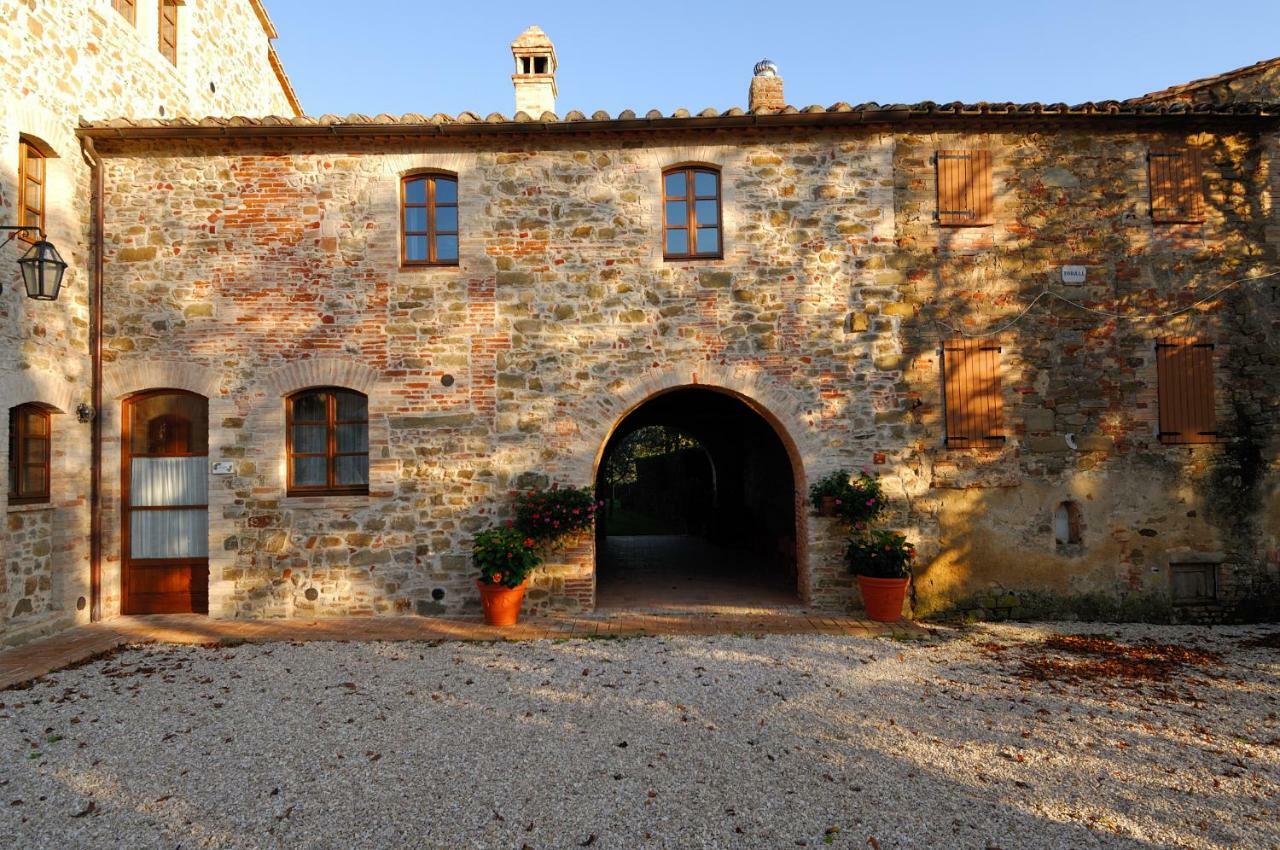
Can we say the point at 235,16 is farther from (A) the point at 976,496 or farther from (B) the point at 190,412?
(A) the point at 976,496

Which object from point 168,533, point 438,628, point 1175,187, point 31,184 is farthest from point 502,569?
point 1175,187

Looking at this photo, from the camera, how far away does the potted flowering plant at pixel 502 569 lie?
6.58 meters

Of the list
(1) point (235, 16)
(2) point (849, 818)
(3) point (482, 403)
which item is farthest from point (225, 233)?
(2) point (849, 818)

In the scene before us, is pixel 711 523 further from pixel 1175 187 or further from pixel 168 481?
pixel 168 481

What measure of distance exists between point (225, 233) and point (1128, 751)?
30.0ft

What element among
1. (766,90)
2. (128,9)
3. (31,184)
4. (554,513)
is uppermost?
(128,9)

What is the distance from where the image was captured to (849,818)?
3.22m

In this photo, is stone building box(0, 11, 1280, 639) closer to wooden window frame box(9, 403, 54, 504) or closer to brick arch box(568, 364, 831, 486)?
brick arch box(568, 364, 831, 486)

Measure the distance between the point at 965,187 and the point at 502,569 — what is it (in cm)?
652

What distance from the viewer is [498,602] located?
6.65 meters

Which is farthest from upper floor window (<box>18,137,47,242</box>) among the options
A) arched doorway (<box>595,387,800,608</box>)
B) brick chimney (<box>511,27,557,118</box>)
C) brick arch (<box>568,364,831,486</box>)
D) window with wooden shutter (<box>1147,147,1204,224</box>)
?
window with wooden shutter (<box>1147,147,1204,224</box>)

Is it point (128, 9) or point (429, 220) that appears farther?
point (128, 9)

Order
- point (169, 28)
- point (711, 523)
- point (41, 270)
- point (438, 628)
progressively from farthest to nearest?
point (711, 523) < point (169, 28) < point (438, 628) < point (41, 270)

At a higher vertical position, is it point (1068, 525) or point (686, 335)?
point (686, 335)
